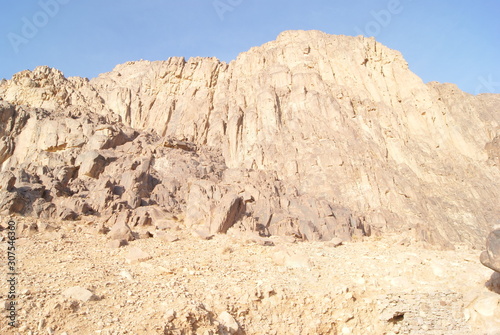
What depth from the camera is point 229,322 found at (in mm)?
11305

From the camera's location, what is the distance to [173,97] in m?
47.6

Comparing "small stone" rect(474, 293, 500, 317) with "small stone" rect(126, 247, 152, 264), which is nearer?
"small stone" rect(474, 293, 500, 317)

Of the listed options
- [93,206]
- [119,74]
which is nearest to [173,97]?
[119,74]

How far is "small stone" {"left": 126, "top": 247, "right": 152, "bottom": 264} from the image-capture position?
14.8 metres

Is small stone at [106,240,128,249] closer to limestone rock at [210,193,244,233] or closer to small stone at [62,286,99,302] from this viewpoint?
small stone at [62,286,99,302]

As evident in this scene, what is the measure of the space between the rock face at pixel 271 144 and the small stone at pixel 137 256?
5.53 m

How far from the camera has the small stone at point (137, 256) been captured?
14.8 m

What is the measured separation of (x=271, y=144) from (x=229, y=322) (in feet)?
84.9

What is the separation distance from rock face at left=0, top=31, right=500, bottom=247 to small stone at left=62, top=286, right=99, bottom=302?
9.79 m

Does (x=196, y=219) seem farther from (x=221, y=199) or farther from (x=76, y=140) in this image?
(x=76, y=140)

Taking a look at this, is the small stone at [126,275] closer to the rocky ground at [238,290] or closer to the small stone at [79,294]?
the rocky ground at [238,290]

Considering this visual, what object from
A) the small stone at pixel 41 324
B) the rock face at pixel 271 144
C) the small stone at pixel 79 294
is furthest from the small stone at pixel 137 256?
the rock face at pixel 271 144

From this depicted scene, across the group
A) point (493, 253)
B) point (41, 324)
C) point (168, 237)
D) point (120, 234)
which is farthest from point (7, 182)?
point (493, 253)

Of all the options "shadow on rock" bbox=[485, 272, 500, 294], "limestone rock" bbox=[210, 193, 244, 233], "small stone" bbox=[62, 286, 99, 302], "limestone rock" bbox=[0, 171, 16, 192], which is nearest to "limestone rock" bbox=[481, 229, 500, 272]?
"shadow on rock" bbox=[485, 272, 500, 294]
